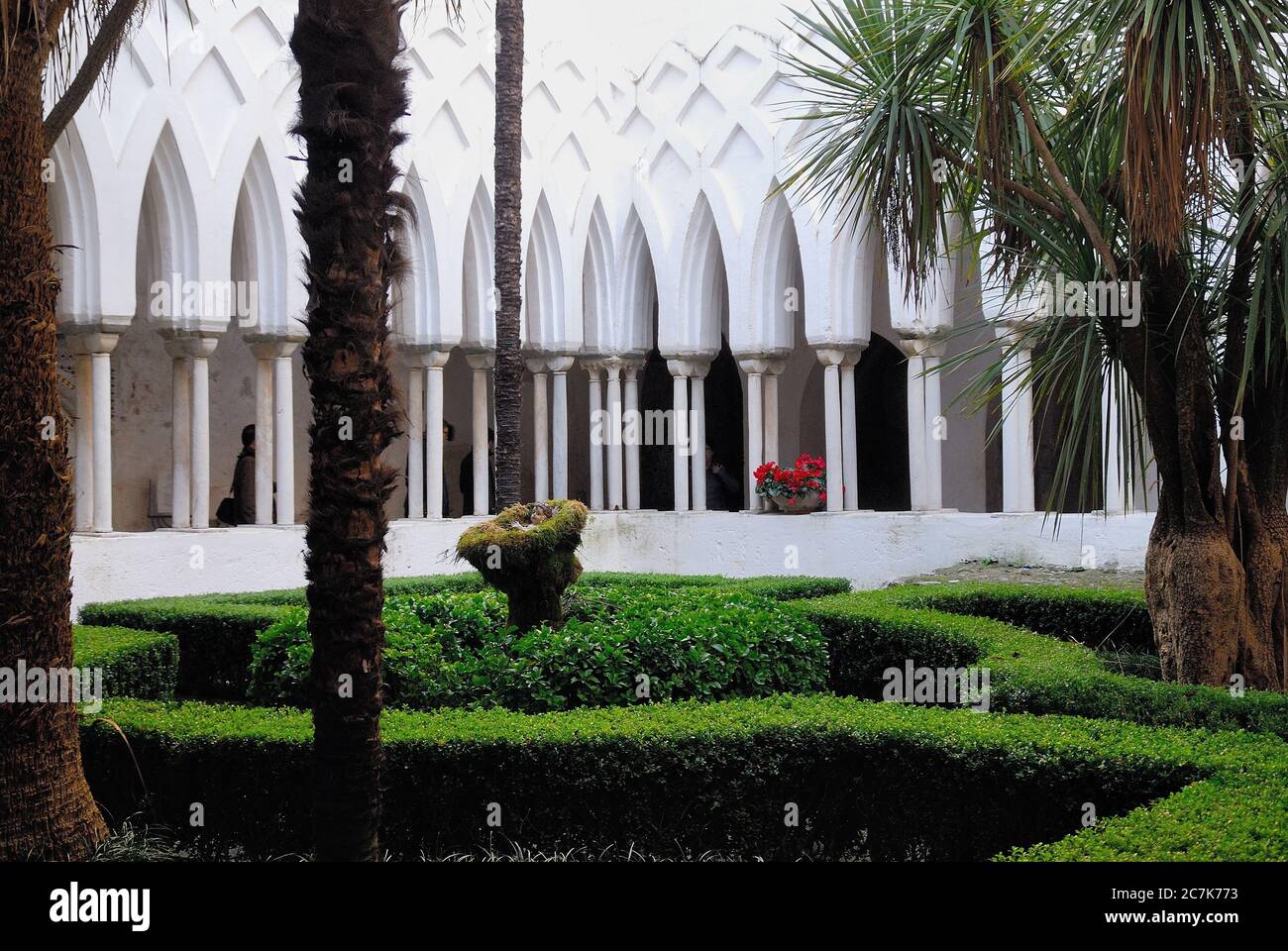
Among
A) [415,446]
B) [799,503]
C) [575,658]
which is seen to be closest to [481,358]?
[415,446]

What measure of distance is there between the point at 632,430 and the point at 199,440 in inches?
227

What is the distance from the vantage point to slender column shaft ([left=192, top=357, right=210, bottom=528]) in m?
12.2

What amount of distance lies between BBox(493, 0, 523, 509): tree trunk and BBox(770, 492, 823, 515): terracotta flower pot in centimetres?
541

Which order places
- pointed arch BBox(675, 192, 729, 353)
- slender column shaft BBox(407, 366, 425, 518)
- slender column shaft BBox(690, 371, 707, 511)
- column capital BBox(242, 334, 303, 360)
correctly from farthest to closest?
slender column shaft BBox(690, 371, 707, 511) < pointed arch BBox(675, 192, 729, 353) < slender column shaft BBox(407, 366, 425, 518) < column capital BBox(242, 334, 303, 360)

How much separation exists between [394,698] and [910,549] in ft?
27.1

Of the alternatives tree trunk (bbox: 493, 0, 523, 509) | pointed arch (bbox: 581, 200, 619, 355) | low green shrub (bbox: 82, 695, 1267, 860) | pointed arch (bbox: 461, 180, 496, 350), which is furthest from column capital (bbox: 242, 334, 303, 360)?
low green shrub (bbox: 82, 695, 1267, 860)

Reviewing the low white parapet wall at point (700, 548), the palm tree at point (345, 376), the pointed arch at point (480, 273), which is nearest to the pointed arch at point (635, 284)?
the pointed arch at point (480, 273)

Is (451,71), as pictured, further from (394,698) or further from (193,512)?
(394,698)

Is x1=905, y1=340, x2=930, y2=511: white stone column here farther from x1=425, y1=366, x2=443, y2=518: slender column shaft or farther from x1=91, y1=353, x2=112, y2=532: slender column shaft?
x1=91, y1=353, x2=112, y2=532: slender column shaft

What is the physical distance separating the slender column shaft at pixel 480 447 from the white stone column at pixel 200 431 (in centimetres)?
335

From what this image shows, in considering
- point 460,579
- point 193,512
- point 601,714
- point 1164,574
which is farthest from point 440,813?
point 193,512

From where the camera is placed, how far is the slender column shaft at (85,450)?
11.1 m

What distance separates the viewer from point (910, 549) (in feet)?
43.7

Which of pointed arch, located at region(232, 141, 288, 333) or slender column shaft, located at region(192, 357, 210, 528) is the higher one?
pointed arch, located at region(232, 141, 288, 333)
